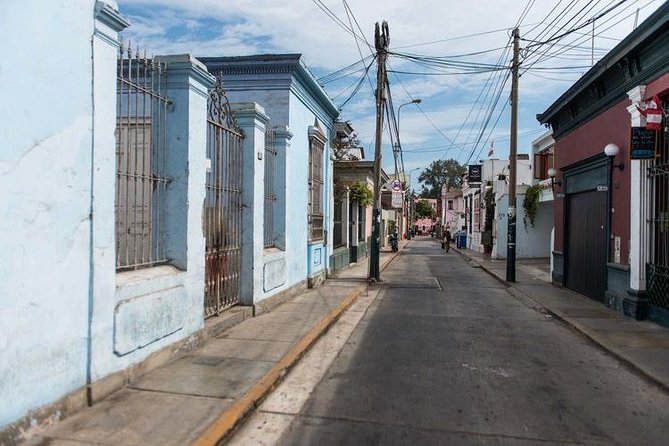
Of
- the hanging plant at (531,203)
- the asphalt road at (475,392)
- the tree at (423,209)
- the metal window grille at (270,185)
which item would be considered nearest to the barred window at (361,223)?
the hanging plant at (531,203)

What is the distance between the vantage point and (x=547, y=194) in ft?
83.8

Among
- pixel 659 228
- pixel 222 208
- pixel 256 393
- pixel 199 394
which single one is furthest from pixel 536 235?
pixel 199 394

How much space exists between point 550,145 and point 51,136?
78.5ft

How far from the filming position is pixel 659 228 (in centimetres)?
974

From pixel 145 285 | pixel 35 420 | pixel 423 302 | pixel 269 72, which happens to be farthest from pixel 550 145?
pixel 35 420

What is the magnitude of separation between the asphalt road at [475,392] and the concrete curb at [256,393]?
0.45 m

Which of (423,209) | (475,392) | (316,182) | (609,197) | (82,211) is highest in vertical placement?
(423,209)

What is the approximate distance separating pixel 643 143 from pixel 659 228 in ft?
4.89

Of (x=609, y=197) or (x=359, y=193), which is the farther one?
(x=359, y=193)

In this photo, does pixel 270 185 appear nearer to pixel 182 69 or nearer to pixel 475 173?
pixel 182 69

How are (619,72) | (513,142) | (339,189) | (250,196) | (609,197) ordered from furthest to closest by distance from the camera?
(339,189) < (513,142) < (609,197) < (619,72) < (250,196)

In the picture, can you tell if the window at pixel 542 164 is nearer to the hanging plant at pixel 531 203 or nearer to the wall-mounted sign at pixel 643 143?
the hanging plant at pixel 531 203

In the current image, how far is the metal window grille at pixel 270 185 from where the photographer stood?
35.9ft

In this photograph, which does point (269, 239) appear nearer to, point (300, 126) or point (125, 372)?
point (300, 126)
